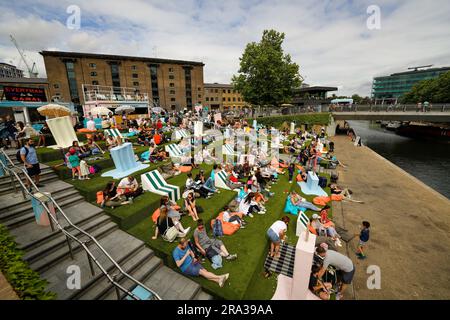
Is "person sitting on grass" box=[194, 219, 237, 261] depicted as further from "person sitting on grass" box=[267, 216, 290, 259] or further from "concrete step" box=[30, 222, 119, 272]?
"concrete step" box=[30, 222, 119, 272]

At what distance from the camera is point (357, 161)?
68.3 feet

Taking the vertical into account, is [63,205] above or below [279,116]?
below

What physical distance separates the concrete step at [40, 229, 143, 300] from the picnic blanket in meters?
4.14

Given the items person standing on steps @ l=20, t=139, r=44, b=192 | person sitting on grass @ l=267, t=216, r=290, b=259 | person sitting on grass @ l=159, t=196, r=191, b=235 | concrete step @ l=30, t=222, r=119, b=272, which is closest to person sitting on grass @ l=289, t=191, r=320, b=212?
person sitting on grass @ l=267, t=216, r=290, b=259

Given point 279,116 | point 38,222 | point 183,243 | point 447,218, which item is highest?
point 279,116

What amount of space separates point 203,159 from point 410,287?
1157cm

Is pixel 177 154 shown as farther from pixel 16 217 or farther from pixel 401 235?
pixel 401 235

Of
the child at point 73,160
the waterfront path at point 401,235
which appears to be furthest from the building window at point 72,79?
the waterfront path at point 401,235

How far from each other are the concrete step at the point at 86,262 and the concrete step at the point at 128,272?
0.67 feet

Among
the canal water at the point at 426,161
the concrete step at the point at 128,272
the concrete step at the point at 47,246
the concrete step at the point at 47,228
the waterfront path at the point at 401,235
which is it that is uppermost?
the concrete step at the point at 47,228

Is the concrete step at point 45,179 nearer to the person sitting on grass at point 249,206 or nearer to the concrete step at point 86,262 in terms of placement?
the concrete step at point 86,262

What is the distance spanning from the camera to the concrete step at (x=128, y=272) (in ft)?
15.3
